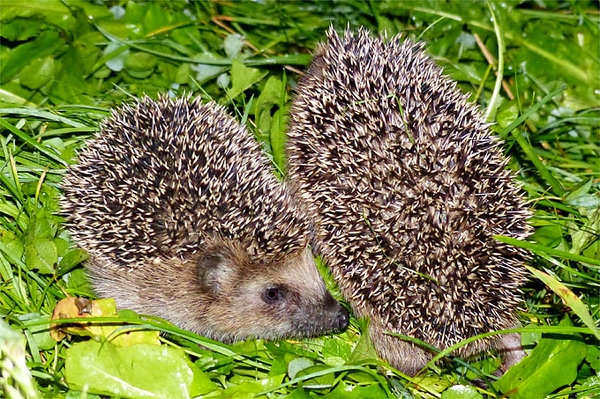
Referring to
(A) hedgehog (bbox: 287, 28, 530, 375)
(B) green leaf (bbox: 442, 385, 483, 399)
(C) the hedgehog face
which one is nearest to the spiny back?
(C) the hedgehog face

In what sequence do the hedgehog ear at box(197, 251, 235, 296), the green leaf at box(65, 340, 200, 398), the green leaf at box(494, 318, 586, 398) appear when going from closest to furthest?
1. the green leaf at box(65, 340, 200, 398)
2. the green leaf at box(494, 318, 586, 398)
3. the hedgehog ear at box(197, 251, 235, 296)

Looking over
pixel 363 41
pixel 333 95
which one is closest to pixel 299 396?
pixel 333 95

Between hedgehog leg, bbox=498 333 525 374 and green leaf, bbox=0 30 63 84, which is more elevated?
green leaf, bbox=0 30 63 84

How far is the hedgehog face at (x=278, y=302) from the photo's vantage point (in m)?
4.30

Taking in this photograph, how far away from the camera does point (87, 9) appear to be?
561 cm

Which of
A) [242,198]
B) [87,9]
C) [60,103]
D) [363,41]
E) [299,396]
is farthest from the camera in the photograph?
[87,9]

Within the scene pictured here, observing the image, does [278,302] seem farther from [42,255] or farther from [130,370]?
[42,255]

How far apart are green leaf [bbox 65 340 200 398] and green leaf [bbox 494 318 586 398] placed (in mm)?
1644

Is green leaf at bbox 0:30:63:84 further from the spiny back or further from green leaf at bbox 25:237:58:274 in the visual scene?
green leaf at bbox 25:237:58:274

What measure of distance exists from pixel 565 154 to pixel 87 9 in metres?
3.57

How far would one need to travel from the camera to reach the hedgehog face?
430 centimetres

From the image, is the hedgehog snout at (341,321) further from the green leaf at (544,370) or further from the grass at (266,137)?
the green leaf at (544,370)

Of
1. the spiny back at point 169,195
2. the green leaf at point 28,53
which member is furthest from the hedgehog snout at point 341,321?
the green leaf at point 28,53

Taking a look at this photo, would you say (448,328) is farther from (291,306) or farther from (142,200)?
(142,200)
